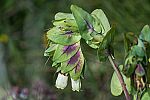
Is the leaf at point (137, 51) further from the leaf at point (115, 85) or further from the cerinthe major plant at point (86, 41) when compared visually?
the leaf at point (115, 85)

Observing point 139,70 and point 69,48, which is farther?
point 69,48

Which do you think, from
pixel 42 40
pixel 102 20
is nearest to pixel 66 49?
pixel 102 20

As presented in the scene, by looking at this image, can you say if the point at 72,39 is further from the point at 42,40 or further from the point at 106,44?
the point at 42,40

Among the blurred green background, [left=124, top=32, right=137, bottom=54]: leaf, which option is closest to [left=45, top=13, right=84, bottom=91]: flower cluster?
[left=124, top=32, right=137, bottom=54]: leaf

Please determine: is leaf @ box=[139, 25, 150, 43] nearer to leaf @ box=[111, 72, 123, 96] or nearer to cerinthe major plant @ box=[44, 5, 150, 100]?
cerinthe major plant @ box=[44, 5, 150, 100]

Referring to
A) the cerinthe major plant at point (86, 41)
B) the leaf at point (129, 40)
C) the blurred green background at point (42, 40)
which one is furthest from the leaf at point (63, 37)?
the blurred green background at point (42, 40)

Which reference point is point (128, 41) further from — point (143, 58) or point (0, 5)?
point (0, 5)
